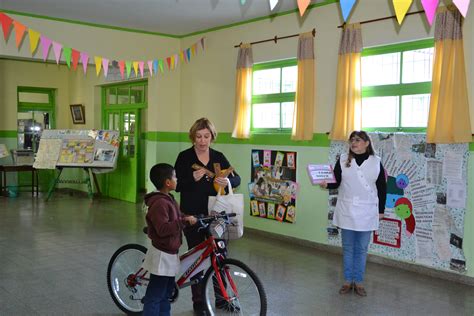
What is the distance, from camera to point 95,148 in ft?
31.2

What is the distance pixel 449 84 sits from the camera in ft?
15.2

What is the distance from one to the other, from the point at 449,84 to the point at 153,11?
3824 mm

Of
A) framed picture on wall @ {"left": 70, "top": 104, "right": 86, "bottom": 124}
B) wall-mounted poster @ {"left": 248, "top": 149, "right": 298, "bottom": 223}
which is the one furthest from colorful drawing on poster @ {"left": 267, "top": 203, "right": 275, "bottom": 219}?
framed picture on wall @ {"left": 70, "top": 104, "right": 86, "bottom": 124}

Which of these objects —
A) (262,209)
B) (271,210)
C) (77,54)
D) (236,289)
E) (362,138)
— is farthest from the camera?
(77,54)

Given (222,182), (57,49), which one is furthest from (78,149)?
(222,182)

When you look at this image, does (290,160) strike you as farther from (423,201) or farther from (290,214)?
(423,201)

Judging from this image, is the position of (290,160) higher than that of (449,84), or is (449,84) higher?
(449,84)

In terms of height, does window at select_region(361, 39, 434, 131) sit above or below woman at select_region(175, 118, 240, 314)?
above

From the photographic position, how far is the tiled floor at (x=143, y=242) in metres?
3.94

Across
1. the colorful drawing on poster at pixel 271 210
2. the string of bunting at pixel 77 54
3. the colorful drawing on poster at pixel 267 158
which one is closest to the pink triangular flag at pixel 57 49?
the string of bunting at pixel 77 54

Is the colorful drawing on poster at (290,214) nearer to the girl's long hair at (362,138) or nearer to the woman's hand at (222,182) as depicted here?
the girl's long hair at (362,138)

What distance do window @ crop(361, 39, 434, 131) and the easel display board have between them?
532cm

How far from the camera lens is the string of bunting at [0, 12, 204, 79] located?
20.2 ft

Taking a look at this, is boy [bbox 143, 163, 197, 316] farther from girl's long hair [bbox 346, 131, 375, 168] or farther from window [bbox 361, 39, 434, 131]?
window [bbox 361, 39, 434, 131]
